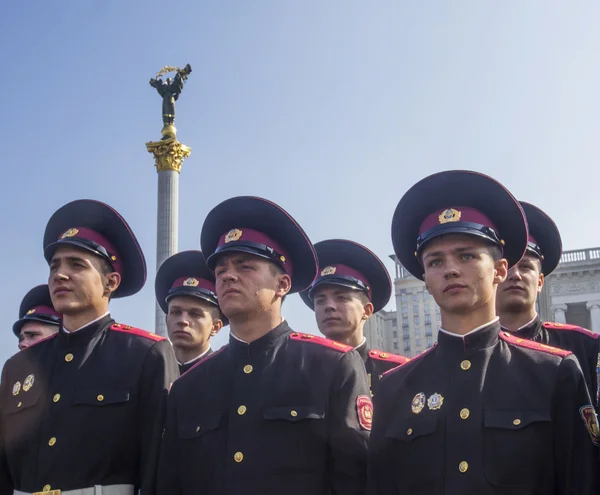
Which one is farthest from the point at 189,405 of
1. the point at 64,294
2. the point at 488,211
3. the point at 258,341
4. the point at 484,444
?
the point at 488,211

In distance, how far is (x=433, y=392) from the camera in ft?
11.8

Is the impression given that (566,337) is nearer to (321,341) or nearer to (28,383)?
(321,341)

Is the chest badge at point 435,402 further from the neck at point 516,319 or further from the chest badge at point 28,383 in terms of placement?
the chest badge at point 28,383

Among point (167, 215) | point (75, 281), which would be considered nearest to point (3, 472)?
point (75, 281)

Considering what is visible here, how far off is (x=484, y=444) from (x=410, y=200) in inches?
59.2

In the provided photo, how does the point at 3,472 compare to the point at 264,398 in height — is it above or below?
below

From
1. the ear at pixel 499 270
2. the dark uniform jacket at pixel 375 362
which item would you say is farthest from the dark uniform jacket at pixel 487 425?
the dark uniform jacket at pixel 375 362

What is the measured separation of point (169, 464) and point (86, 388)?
77 centimetres

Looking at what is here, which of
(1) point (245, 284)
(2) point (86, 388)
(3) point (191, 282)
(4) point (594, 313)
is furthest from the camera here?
(4) point (594, 313)

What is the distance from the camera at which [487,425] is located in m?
3.30

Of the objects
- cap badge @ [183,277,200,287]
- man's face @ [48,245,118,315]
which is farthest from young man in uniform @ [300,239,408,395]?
man's face @ [48,245,118,315]

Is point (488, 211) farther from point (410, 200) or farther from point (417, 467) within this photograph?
point (417, 467)

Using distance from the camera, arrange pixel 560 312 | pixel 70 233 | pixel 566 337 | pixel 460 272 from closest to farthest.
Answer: pixel 460 272
pixel 70 233
pixel 566 337
pixel 560 312

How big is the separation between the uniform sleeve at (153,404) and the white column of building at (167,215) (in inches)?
802
